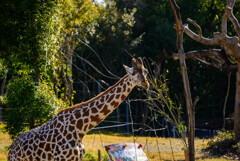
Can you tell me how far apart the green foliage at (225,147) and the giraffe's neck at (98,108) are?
551 cm

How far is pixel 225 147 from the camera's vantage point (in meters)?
11.0

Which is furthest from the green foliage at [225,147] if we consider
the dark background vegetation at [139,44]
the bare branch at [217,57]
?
the dark background vegetation at [139,44]

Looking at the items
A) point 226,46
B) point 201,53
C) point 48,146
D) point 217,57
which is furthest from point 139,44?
point 48,146

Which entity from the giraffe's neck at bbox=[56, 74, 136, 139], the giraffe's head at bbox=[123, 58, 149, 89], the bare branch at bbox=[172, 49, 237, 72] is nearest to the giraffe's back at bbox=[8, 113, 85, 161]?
the giraffe's neck at bbox=[56, 74, 136, 139]

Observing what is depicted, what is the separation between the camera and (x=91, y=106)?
6148 millimetres

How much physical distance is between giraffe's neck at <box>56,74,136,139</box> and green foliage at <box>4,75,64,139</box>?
7.55 feet

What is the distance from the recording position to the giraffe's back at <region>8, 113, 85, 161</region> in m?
5.81

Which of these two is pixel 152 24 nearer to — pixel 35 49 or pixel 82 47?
pixel 82 47

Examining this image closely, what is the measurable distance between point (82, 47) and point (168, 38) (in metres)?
5.45

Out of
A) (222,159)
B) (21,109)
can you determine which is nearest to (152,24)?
(222,159)

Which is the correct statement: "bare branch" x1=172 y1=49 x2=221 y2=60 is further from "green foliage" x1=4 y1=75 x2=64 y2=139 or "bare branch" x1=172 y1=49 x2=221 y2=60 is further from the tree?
"green foliage" x1=4 y1=75 x2=64 y2=139

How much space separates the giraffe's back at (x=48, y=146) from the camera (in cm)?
581

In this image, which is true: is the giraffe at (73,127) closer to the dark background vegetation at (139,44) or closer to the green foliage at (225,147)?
the green foliage at (225,147)

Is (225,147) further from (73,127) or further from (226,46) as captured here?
(73,127)
